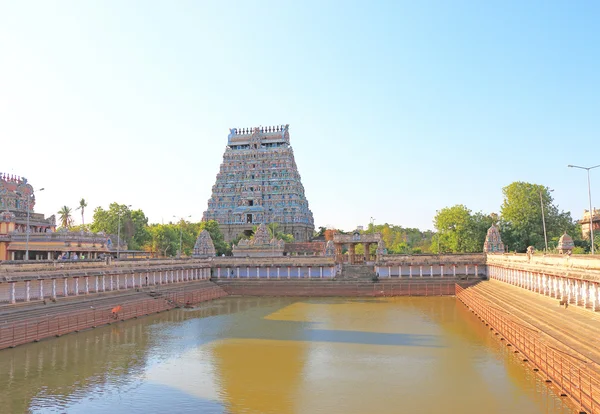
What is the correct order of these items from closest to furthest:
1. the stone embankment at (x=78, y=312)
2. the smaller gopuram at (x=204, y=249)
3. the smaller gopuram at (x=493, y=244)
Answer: the stone embankment at (x=78, y=312)
the smaller gopuram at (x=493, y=244)
the smaller gopuram at (x=204, y=249)

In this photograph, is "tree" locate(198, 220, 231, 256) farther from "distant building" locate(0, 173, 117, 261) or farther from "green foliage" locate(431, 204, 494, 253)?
"green foliage" locate(431, 204, 494, 253)

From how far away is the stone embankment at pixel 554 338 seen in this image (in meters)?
21.1

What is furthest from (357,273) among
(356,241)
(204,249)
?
(204,249)

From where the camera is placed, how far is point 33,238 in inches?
3132

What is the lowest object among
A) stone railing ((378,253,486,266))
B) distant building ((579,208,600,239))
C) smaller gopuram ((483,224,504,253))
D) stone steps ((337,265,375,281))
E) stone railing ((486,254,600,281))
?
stone steps ((337,265,375,281))

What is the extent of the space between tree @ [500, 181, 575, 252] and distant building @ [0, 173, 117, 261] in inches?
2729

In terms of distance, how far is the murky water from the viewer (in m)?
23.0

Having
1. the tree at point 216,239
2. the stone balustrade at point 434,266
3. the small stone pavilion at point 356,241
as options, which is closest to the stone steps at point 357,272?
the stone balustrade at point 434,266

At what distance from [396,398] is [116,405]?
487 inches

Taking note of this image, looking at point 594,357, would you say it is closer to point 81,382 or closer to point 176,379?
point 176,379

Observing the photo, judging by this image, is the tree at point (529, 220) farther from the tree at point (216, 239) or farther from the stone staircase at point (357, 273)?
the tree at point (216, 239)

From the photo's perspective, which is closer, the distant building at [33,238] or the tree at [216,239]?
the distant building at [33,238]

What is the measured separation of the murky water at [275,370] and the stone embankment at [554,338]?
828 mm

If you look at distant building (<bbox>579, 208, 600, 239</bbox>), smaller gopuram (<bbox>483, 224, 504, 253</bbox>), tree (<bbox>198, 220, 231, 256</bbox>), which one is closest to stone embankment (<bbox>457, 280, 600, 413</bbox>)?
smaller gopuram (<bbox>483, 224, 504, 253</bbox>)
